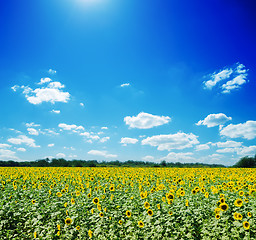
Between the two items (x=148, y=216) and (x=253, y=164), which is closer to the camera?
(x=148, y=216)

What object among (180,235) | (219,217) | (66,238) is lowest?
(66,238)

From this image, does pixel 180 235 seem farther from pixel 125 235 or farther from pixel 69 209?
pixel 69 209

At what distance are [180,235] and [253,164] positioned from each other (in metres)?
53.0

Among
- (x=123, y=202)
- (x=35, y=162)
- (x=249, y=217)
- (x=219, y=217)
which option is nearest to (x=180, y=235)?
(x=219, y=217)

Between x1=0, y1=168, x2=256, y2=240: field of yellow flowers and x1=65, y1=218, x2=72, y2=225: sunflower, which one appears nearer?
x1=0, y1=168, x2=256, y2=240: field of yellow flowers

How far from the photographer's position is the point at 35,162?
4931 cm

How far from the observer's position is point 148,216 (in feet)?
18.1

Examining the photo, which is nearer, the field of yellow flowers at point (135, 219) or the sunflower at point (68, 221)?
the field of yellow flowers at point (135, 219)

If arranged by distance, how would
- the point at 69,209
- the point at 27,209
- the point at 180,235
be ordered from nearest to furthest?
the point at 180,235
the point at 69,209
the point at 27,209

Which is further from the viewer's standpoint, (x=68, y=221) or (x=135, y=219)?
(x=68, y=221)

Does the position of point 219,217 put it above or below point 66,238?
above

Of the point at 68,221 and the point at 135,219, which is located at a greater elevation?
the point at 135,219

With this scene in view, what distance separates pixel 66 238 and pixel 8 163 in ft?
161

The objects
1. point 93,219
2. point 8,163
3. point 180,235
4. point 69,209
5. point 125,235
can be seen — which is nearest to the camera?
point 180,235
